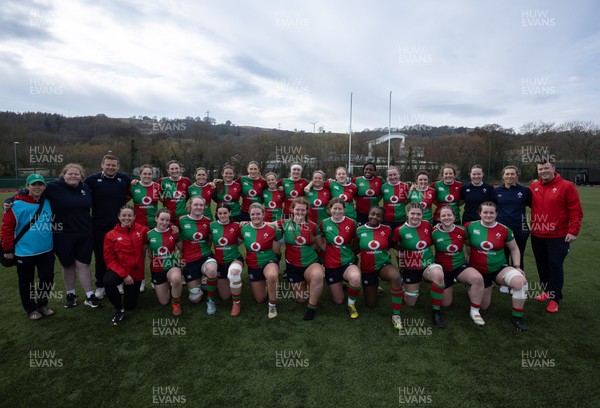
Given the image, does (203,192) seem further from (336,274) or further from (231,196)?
(336,274)

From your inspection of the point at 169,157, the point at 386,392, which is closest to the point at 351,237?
the point at 386,392

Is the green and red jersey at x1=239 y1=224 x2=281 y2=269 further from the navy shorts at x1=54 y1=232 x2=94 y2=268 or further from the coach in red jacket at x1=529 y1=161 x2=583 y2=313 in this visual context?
the coach in red jacket at x1=529 y1=161 x2=583 y2=313

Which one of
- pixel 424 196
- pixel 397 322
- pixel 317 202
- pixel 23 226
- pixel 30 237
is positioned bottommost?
pixel 397 322

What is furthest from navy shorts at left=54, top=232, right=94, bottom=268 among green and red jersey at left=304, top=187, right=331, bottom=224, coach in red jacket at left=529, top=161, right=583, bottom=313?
coach in red jacket at left=529, top=161, right=583, bottom=313

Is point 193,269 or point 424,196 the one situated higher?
point 424,196

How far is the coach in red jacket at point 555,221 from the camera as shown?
4.25 meters

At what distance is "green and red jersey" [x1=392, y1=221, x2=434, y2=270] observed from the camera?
414 cm

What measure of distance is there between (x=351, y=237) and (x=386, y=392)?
197 centimetres

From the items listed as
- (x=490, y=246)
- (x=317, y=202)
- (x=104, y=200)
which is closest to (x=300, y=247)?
(x=317, y=202)

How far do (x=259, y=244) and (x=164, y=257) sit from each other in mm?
1257

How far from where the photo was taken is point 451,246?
4137 millimetres

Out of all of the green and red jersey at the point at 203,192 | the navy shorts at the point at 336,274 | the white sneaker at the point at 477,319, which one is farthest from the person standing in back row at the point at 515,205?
the green and red jersey at the point at 203,192

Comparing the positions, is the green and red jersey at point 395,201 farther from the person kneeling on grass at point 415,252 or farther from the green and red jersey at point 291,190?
the green and red jersey at point 291,190

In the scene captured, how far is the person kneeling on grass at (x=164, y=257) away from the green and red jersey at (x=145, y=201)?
0.86m
